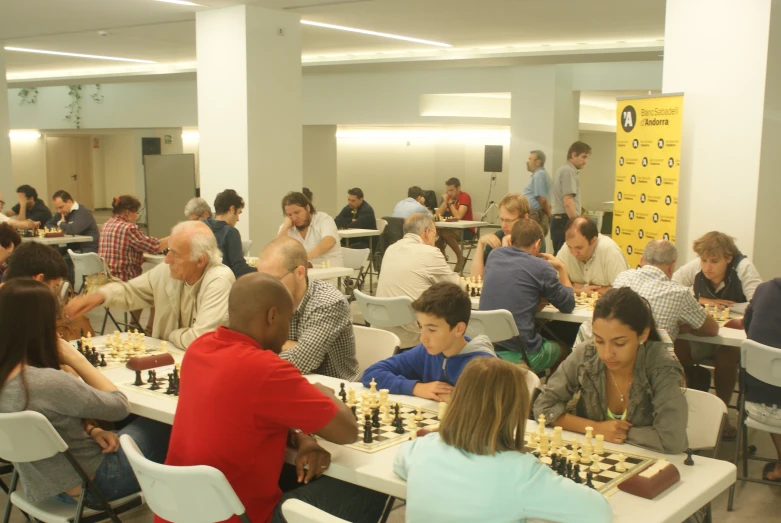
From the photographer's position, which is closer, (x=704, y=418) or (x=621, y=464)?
(x=621, y=464)

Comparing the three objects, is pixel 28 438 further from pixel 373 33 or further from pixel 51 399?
pixel 373 33

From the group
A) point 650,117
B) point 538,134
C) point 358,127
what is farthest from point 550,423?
point 358,127

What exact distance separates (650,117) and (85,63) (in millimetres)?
10813

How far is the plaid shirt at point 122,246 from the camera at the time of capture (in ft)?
22.1

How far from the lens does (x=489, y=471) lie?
1.80m

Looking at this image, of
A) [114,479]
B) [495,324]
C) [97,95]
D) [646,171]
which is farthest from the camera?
[97,95]

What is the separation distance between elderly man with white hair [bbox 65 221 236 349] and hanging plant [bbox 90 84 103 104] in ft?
49.5

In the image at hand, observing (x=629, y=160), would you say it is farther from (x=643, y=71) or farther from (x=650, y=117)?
(x=643, y=71)

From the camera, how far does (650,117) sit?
6074mm

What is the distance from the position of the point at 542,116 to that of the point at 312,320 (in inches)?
387

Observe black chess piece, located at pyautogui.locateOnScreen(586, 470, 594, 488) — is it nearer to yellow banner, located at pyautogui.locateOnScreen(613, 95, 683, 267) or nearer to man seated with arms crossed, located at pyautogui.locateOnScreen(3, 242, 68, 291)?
man seated with arms crossed, located at pyautogui.locateOnScreen(3, 242, 68, 291)

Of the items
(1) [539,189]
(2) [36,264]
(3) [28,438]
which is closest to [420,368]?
(3) [28,438]

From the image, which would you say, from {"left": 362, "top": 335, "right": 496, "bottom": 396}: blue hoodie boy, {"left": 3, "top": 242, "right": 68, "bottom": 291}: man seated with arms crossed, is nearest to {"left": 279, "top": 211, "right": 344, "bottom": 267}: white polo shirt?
{"left": 3, "top": 242, "right": 68, "bottom": 291}: man seated with arms crossed

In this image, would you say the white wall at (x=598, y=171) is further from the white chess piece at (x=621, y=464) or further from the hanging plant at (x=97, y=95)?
the white chess piece at (x=621, y=464)
